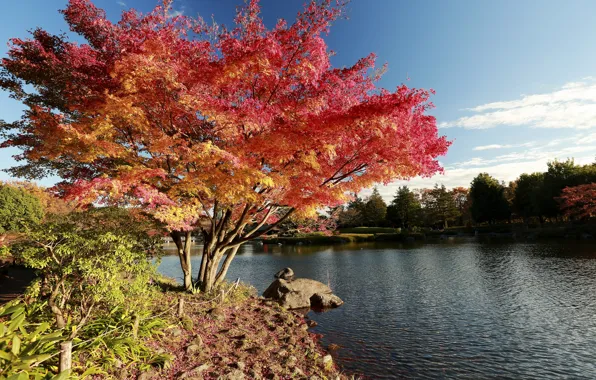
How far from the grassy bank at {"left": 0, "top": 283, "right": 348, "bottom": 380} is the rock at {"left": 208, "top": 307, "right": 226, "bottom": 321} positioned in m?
0.02

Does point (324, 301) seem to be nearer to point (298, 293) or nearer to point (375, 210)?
point (298, 293)

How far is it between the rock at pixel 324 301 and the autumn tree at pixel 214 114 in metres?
7.39

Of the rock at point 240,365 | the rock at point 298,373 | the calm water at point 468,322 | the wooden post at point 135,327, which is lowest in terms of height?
the calm water at point 468,322

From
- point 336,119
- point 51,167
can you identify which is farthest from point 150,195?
point 51,167

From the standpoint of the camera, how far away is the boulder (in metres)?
15.0

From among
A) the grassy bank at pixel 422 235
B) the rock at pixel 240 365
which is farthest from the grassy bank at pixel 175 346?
the grassy bank at pixel 422 235

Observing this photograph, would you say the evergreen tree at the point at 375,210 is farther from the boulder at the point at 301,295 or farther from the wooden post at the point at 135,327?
the wooden post at the point at 135,327

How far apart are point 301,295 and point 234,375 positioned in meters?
9.27

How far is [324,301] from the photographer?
15.0 m

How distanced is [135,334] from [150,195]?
3.08 m

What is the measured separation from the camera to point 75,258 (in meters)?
6.52

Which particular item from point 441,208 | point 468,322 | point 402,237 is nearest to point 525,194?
point 441,208

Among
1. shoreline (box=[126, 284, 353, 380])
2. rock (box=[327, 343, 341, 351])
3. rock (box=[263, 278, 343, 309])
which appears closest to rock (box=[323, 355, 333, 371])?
shoreline (box=[126, 284, 353, 380])

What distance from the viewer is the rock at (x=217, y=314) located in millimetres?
9586
